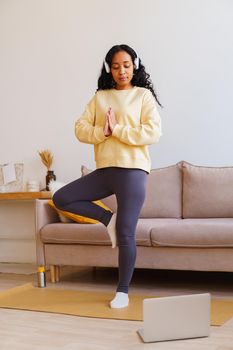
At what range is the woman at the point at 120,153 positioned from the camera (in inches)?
111

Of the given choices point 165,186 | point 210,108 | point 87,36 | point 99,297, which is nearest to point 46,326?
point 99,297

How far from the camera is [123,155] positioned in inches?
111

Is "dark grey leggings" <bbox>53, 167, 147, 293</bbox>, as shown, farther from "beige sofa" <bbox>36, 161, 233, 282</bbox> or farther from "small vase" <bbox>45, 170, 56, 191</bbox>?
"small vase" <bbox>45, 170, 56, 191</bbox>

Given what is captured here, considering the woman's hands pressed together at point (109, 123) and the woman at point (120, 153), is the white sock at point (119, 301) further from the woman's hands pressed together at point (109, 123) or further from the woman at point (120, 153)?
the woman's hands pressed together at point (109, 123)

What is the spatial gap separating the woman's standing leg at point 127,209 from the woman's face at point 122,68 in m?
0.49

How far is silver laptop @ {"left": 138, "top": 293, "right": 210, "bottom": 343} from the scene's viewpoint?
2.18 m

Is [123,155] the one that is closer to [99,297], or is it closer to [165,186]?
[99,297]

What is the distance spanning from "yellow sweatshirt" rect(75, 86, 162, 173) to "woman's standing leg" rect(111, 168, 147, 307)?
0.19ft

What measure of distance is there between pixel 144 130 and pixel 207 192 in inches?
46.6

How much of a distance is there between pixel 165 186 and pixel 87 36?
1.56 meters

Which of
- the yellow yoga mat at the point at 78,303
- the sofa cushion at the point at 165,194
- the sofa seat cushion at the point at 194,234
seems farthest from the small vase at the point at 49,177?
the sofa seat cushion at the point at 194,234

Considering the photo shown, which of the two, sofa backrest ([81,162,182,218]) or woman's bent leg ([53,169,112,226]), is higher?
woman's bent leg ([53,169,112,226])

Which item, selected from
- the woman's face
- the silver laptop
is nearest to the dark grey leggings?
the woman's face

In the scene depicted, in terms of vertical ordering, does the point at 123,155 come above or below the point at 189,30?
below
